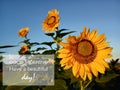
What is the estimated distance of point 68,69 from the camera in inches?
76.7

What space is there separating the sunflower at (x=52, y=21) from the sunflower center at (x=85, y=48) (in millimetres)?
1303

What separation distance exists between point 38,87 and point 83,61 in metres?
0.37

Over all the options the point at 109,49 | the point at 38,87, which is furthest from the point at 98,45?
the point at 38,87

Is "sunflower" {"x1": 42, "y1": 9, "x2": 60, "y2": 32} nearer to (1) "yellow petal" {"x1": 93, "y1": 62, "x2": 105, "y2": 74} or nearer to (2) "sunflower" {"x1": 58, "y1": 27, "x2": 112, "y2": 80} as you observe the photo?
(2) "sunflower" {"x1": 58, "y1": 27, "x2": 112, "y2": 80}

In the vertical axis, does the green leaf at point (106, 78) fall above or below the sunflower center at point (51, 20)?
below

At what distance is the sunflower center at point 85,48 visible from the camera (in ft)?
6.43

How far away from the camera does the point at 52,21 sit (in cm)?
341

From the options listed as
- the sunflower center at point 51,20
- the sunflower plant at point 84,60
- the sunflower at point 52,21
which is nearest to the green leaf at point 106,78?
the sunflower plant at point 84,60

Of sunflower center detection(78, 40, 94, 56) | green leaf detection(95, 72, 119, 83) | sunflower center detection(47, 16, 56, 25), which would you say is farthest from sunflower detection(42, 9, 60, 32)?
green leaf detection(95, 72, 119, 83)

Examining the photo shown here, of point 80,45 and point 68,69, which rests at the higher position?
point 80,45

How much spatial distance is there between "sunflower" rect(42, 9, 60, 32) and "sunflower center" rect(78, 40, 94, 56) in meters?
1.30

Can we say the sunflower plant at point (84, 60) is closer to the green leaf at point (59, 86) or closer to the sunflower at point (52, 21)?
the green leaf at point (59, 86)

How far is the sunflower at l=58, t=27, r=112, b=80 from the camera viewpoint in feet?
6.22

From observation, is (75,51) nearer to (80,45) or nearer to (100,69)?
(80,45)
